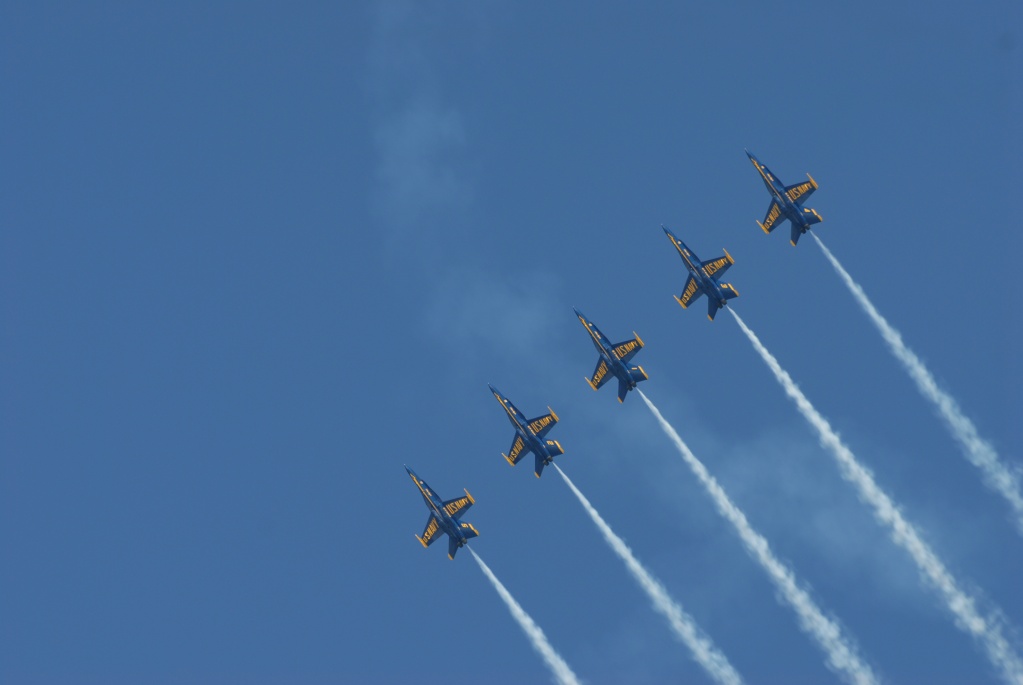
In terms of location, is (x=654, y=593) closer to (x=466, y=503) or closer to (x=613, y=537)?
(x=613, y=537)

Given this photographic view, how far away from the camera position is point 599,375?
489ft

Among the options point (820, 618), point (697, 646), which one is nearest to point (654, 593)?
point (697, 646)

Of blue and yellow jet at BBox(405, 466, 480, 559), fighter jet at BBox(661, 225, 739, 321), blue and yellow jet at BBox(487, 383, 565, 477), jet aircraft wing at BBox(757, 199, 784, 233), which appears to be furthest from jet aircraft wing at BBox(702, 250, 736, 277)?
blue and yellow jet at BBox(405, 466, 480, 559)

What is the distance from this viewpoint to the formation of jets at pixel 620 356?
481 ft

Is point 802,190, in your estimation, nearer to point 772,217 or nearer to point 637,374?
point 772,217

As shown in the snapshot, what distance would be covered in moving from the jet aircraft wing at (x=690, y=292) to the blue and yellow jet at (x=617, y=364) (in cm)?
703

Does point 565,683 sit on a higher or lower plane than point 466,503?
lower

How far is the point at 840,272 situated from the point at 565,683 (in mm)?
50838

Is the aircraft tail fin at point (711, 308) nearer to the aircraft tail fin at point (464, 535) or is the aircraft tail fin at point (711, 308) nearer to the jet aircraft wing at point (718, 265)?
the jet aircraft wing at point (718, 265)

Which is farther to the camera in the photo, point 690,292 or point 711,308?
point 690,292

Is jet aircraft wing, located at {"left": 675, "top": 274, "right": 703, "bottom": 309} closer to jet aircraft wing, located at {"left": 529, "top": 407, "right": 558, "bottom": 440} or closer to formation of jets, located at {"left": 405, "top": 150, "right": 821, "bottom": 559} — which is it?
formation of jets, located at {"left": 405, "top": 150, "right": 821, "bottom": 559}

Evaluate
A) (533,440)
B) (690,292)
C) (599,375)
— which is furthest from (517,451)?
(690,292)

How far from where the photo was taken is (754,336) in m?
151

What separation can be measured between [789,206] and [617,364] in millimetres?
24107
